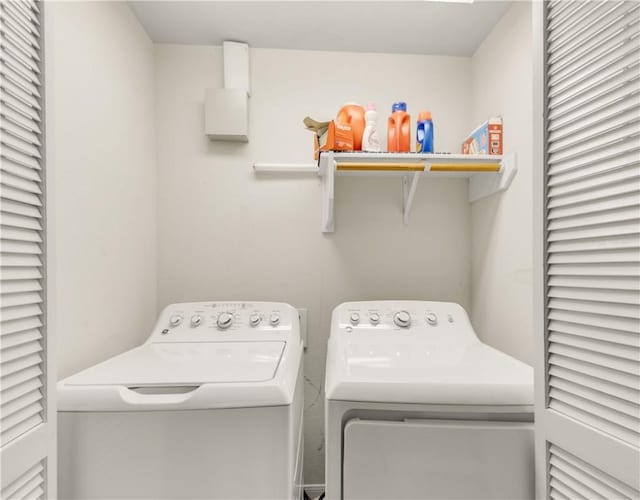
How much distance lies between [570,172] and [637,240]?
22 centimetres

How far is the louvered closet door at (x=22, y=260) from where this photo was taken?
686 millimetres

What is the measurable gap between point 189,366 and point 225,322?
0.47 m

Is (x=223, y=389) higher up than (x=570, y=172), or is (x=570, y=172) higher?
(x=570, y=172)

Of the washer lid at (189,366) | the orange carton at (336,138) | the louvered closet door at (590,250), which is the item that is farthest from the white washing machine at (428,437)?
the orange carton at (336,138)

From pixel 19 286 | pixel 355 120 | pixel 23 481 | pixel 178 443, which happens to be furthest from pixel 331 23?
pixel 23 481

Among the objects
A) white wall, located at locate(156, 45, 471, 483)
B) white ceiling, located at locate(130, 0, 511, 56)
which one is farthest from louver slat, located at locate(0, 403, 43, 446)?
white ceiling, located at locate(130, 0, 511, 56)

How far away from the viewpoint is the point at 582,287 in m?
0.78

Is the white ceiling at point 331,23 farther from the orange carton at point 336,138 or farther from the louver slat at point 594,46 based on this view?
the louver slat at point 594,46

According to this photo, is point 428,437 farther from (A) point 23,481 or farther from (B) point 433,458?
(A) point 23,481

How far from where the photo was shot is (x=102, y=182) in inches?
58.2

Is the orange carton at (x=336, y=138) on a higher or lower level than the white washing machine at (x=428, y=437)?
higher

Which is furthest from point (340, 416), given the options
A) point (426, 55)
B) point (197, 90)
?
point (426, 55)

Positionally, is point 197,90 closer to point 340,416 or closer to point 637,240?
point 340,416

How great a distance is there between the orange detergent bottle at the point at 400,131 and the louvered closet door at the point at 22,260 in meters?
1.41
